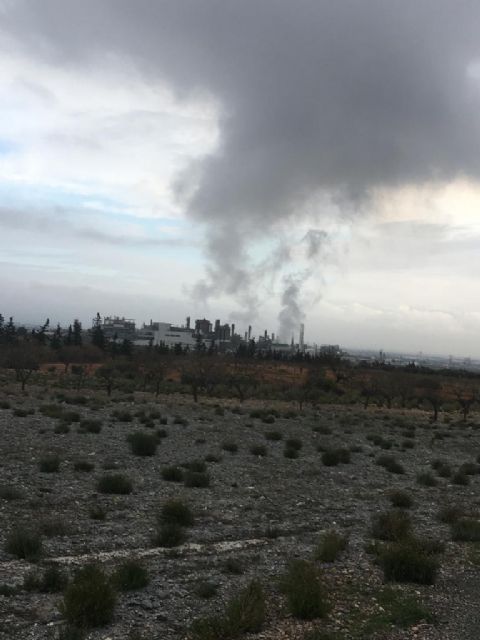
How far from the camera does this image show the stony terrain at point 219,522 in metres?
8.35

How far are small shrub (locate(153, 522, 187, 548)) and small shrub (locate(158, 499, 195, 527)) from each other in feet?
3.31

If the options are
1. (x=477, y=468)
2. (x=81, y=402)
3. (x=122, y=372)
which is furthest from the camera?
(x=122, y=372)

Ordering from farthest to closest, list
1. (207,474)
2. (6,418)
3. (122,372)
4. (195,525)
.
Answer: (122,372)
(6,418)
(207,474)
(195,525)

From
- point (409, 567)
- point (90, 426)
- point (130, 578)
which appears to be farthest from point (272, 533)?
point (90, 426)

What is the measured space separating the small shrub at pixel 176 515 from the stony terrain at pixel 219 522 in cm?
26

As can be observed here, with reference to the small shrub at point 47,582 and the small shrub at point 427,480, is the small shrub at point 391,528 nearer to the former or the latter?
the small shrub at point 47,582

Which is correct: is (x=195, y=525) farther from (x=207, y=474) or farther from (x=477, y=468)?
(x=477, y=468)

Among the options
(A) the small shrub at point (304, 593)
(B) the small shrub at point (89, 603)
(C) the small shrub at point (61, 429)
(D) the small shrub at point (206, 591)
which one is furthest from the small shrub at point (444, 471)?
(B) the small shrub at point (89, 603)

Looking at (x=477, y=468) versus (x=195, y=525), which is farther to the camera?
(x=477, y=468)

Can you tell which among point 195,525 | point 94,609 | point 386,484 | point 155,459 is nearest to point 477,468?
point 386,484

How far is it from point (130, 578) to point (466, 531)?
818 centimetres

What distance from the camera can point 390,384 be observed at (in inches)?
2832

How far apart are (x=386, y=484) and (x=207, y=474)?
21.0 ft

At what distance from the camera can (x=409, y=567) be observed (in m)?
10.5
